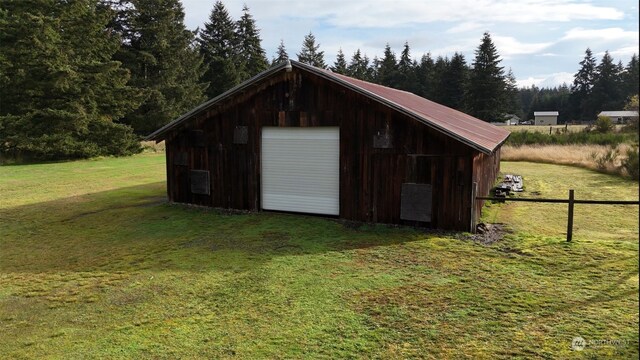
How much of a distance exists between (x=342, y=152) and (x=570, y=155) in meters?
20.6

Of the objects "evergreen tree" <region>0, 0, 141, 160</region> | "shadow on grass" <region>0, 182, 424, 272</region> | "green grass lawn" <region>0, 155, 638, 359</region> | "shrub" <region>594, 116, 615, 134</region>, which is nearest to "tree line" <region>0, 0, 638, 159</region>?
"evergreen tree" <region>0, 0, 141, 160</region>

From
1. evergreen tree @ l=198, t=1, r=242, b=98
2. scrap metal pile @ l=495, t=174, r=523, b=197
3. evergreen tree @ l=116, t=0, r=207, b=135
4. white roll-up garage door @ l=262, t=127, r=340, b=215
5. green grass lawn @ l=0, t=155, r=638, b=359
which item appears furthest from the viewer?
evergreen tree @ l=198, t=1, r=242, b=98

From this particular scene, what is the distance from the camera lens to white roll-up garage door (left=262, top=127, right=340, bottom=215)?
1171 centimetres

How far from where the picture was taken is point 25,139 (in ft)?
88.7

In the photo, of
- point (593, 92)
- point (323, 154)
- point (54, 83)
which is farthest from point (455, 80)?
point (323, 154)

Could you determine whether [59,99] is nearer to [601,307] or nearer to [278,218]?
[278,218]

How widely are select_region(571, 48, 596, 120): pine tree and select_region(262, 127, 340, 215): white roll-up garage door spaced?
70.3 metres

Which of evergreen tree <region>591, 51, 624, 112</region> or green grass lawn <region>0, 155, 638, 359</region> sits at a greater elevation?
evergreen tree <region>591, 51, 624, 112</region>

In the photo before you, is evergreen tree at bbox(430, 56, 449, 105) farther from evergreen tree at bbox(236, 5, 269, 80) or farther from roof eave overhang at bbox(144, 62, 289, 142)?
roof eave overhang at bbox(144, 62, 289, 142)

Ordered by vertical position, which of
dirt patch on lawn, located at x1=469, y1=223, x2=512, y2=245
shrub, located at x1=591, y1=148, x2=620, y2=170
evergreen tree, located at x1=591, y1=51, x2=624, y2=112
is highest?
evergreen tree, located at x1=591, y1=51, x2=624, y2=112

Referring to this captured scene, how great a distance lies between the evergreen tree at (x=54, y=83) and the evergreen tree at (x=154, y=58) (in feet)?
24.6

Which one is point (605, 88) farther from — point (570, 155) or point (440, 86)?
point (570, 155)

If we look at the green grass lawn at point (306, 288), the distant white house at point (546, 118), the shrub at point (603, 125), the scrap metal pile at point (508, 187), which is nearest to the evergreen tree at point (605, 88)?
the distant white house at point (546, 118)

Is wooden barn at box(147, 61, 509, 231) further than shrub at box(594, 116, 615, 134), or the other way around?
shrub at box(594, 116, 615, 134)
